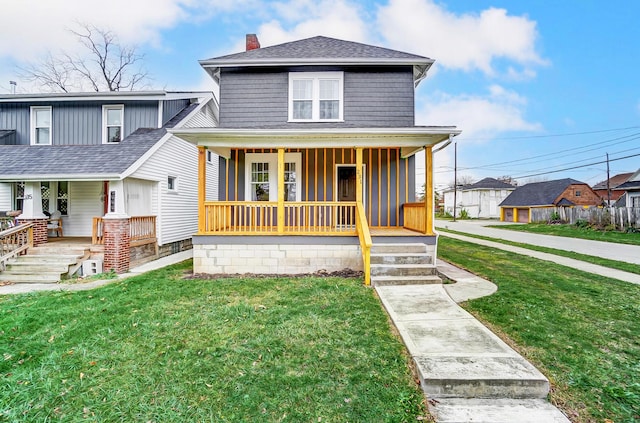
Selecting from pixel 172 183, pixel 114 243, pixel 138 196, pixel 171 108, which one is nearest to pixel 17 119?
Answer: pixel 171 108

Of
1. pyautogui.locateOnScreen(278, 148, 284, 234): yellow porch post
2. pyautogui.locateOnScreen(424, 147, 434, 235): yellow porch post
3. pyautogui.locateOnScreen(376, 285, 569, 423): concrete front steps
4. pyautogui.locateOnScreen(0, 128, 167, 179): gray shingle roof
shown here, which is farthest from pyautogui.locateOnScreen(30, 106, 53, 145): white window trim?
pyautogui.locateOnScreen(376, 285, 569, 423): concrete front steps

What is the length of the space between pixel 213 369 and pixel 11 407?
174 cm

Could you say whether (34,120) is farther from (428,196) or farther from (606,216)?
(606,216)

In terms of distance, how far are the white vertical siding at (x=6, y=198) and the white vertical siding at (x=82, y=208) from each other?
1569mm

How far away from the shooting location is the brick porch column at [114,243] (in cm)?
831

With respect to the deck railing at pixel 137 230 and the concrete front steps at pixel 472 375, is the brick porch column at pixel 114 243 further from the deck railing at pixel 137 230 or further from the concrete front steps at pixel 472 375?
the concrete front steps at pixel 472 375

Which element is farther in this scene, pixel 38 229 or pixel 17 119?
pixel 17 119

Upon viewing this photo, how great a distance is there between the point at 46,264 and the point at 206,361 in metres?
7.90

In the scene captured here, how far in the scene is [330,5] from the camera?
48.0 ft

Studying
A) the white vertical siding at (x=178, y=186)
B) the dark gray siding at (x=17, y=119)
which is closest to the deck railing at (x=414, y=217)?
the white vertical siding at (x=178, y=186)

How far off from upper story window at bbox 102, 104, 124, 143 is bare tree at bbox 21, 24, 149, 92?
11382mm

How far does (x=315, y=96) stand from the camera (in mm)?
9594

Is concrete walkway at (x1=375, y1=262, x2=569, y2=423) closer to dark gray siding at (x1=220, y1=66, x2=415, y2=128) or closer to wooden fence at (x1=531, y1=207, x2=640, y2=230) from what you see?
dark gray siding at (x1=220, y1=66, x2=415, y2=128)

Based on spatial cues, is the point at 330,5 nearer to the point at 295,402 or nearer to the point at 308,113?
the point at 308,113
